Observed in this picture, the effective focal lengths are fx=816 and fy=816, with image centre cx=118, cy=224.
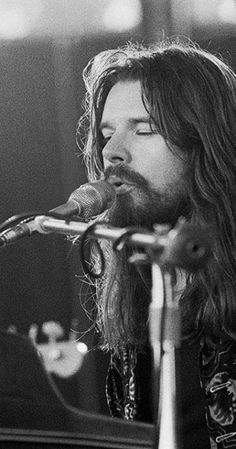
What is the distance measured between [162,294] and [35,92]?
1.45 metres

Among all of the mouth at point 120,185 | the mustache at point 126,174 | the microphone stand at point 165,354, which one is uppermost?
the mustache at point 126,174

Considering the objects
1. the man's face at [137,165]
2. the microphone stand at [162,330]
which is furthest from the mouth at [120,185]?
the microphone stand at [162,330]

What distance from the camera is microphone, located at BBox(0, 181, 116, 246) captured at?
114 centimetres

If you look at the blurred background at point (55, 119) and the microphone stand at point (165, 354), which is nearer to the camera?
the microphone stand at point (165, 354)

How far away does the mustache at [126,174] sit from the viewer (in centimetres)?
157

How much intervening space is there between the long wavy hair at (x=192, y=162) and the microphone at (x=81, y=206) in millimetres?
452

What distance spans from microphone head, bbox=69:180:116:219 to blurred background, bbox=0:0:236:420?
1005mm

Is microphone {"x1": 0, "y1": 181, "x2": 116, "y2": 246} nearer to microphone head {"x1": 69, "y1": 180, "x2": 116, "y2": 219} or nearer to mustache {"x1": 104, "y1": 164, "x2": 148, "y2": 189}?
microphone head {"x1": 69, "y1": 180, "x2": 116, "y2": 219}

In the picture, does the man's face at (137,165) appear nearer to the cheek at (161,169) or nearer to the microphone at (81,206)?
the cheek at (161,169)

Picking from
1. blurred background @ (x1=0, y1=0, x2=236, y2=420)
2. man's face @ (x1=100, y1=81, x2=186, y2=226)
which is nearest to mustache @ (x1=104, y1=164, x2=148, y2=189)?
man's face @ (x1=100, y1=81, x2=186, y2=226)

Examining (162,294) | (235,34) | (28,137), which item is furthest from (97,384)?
(162,294)

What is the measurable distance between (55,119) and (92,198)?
3.79 ft

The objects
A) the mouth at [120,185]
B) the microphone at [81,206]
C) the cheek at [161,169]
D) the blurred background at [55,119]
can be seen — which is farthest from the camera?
the blurred background at [55,119]

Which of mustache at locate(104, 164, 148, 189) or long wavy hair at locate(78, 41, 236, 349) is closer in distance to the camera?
mustache at locate(104, 164, 148, 189)
